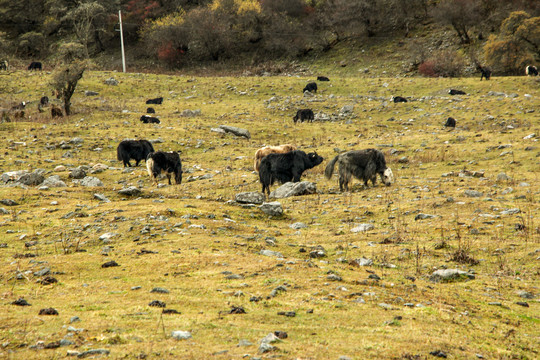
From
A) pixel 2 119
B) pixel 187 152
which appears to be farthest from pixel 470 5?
pixel 2 119

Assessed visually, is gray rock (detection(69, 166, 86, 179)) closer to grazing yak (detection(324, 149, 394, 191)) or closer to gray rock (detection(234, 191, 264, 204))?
gray rock (detection(234, 191, 264, 204))

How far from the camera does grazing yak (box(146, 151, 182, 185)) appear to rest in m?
18.1

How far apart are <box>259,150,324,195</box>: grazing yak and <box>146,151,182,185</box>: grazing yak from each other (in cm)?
384

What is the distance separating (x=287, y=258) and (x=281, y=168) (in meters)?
8.72

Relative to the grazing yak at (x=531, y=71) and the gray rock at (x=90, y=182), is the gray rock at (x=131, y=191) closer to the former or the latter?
the gray rock at (x=90, y=182)

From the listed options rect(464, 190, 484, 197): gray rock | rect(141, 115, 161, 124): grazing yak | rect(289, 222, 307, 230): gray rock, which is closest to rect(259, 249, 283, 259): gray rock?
rect(289, 222, 307, 230): gray rock

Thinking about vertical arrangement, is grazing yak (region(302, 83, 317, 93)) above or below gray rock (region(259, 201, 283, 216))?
above

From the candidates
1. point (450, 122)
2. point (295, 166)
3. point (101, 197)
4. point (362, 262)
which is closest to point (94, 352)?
point (362, 262)

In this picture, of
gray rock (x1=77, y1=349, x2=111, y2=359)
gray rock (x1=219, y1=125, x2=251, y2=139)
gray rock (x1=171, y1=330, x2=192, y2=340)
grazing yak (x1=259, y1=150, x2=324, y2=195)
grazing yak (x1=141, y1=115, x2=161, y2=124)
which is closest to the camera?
gray rock (x1=77, y1=349, x2=111, y2=359)

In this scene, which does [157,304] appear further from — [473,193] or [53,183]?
[53,183]

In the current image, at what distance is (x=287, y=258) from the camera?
25.8 feet

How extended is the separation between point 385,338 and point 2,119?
3026cm

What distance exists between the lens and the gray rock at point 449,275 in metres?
7.34

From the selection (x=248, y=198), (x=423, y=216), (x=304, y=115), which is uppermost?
(x=304, y=115)
